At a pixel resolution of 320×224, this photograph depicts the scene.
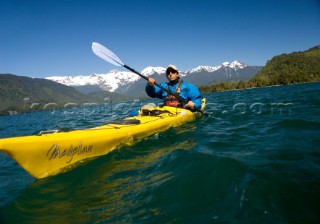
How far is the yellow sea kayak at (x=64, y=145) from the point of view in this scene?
13.2ft

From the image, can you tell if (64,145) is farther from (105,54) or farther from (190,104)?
(190,104)

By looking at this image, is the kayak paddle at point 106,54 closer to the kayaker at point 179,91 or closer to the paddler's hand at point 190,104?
the kayaker at point 179,91

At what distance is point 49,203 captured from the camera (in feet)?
11.9

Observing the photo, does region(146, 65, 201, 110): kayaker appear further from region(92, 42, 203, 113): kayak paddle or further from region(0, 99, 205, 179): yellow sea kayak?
region(0, 99, 205, 179): yellow sea kayak

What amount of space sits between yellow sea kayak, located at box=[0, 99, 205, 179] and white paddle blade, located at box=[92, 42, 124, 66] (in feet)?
7.44

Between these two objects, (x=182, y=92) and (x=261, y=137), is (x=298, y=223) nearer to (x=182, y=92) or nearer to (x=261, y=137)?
(x=261, y=137)

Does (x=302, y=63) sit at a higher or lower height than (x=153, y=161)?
higher

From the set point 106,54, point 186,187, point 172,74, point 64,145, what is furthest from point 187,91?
point 186,187

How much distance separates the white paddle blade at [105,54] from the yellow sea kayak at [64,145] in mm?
2269

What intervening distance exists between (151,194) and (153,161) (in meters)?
1.55

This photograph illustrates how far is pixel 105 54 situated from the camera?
794cm

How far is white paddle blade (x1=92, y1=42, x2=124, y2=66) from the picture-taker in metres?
7.77

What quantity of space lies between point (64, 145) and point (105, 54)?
13.7 ft

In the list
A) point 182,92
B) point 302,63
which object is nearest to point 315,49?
point 302,63
